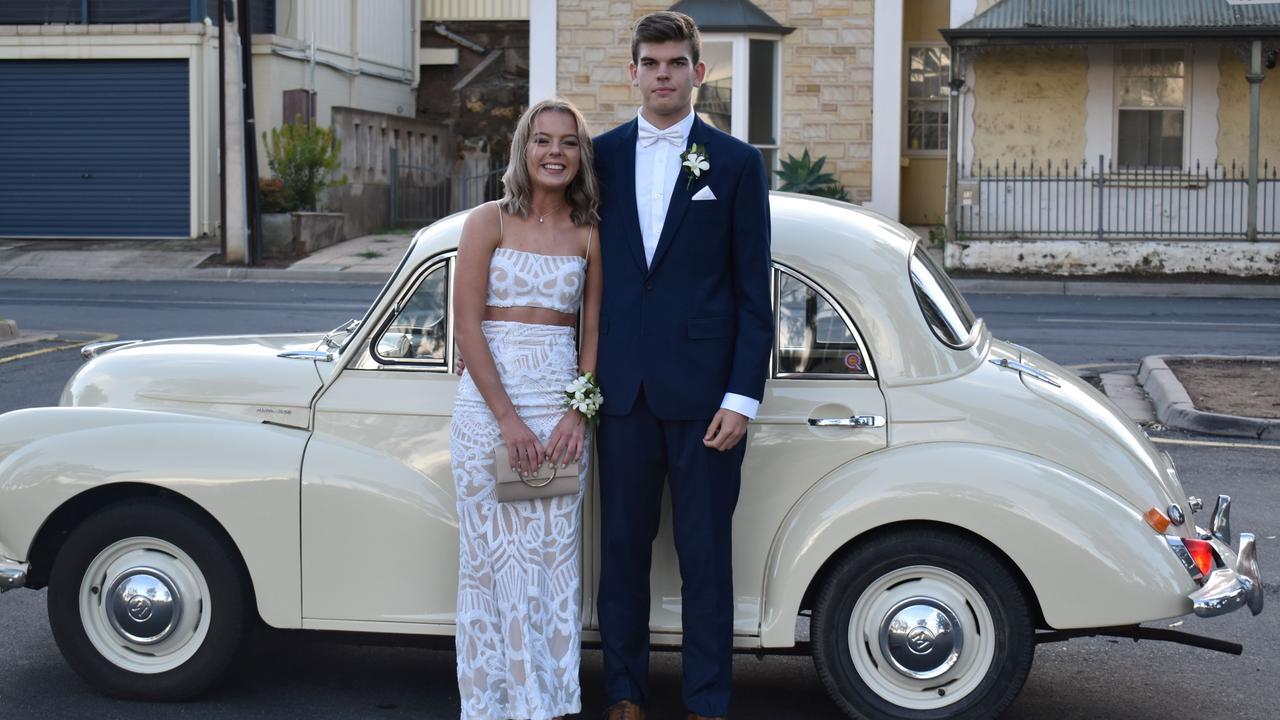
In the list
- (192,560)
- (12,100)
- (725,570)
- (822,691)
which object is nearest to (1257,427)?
(822,691)

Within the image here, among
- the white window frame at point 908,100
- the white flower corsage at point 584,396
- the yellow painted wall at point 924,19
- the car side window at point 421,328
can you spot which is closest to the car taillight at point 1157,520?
the white flower corsage at point 584,396

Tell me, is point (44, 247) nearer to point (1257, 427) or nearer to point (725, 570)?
point (1257, 427)

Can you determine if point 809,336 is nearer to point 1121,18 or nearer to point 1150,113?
point 1121,18

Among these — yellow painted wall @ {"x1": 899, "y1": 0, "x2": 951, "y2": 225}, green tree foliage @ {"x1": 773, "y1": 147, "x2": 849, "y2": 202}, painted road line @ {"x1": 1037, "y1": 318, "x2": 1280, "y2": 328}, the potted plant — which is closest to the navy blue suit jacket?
painted road line @ {"x1": 1037, "y1": 318, "x2": 1280, "y2": 328}

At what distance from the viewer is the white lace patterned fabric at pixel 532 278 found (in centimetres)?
438

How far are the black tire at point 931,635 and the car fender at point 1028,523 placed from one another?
70 millimetres

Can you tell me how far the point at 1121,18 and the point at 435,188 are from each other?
13720 mm

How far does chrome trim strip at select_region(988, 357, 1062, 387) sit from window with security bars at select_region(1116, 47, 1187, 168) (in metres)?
19.9

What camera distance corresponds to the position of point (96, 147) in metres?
26.6

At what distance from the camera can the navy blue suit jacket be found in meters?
4.31

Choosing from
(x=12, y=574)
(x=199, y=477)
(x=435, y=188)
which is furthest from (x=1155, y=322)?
(x=435, y=188)

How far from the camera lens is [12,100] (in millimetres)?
26812

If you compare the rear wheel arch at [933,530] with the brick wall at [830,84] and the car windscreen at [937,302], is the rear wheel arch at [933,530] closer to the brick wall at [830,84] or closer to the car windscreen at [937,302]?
the car windscreen at [937,302]

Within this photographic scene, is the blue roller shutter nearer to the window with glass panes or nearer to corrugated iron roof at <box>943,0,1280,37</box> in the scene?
the window with glass panes
